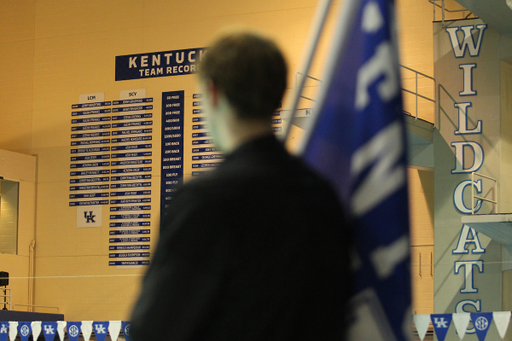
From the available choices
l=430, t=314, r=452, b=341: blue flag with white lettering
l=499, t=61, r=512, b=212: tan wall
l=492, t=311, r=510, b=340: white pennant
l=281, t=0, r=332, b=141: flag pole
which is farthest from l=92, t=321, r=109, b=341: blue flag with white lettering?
l=281, t=0, r=332, b=141: flag pole

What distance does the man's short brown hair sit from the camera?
102cm

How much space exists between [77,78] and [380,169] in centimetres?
1146

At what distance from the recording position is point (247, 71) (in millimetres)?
1022

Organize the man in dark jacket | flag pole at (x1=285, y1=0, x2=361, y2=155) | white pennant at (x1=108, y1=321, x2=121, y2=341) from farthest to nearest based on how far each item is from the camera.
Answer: white pennant at (x1=108, y1=321, x2=121, y2=341) → flag pole at (x1=285, y1=0, x2=361, y2=155) → the man in dark jacket

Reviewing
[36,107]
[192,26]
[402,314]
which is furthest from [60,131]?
[402,314]

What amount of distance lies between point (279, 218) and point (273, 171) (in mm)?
76

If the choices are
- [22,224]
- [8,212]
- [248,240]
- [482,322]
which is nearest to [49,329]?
[22,224]

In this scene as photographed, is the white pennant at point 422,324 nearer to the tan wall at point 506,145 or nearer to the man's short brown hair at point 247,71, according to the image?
the tan wall at point 506,145

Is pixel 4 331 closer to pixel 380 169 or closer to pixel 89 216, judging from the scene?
pixel 89 216

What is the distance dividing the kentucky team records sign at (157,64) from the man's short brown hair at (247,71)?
10450 millimetres

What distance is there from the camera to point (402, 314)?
1.21 meters

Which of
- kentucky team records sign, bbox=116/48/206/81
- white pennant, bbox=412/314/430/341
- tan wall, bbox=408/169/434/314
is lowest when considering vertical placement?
white pennant, bbox=412/314/430/341

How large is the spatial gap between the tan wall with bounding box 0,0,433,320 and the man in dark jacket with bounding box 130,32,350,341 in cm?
985

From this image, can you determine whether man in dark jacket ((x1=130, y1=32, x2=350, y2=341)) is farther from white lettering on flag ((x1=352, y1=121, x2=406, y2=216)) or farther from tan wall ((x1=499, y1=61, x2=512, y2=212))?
tan wall ((x1=499, y1=61, x2=512, y2=212))
